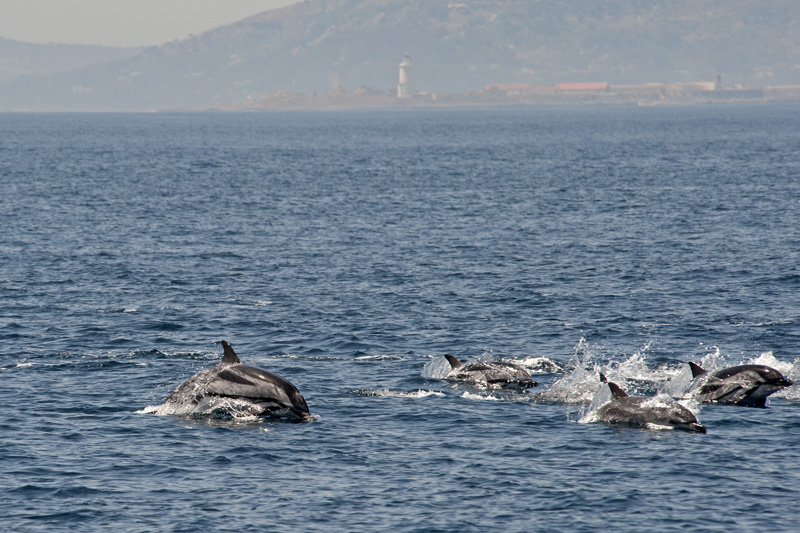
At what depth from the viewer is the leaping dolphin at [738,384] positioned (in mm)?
31844

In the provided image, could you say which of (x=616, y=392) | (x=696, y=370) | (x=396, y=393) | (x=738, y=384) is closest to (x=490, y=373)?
(x=396, y=393)

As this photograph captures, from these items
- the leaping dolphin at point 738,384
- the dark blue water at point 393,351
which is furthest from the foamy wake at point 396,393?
the leaping dolphin at point 738,384

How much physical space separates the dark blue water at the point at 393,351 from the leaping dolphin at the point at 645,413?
32.3 inches

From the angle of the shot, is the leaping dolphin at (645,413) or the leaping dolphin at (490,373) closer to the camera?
the leaping dolphin at (645,413)

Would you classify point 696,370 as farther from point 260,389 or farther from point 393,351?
point 260,389

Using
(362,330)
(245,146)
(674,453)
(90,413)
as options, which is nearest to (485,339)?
(362,330)

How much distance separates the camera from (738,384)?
3194 centimetres

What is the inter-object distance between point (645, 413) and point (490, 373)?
6.57 metres

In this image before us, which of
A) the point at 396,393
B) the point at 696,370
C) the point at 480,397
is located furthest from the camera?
the point at 396,393

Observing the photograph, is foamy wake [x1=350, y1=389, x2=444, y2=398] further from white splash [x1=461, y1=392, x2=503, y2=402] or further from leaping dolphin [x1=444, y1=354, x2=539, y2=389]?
leaping dolphin [x1=444, y1=354, x2=539, y2=389]

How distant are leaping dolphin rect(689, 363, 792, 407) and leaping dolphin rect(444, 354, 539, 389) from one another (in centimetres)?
563

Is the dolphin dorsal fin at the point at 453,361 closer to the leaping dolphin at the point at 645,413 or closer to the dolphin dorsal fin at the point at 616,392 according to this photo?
the leaping dolphin at the point at 645,413

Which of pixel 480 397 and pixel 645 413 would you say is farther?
pixel 480 397

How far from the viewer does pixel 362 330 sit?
42.3 m
